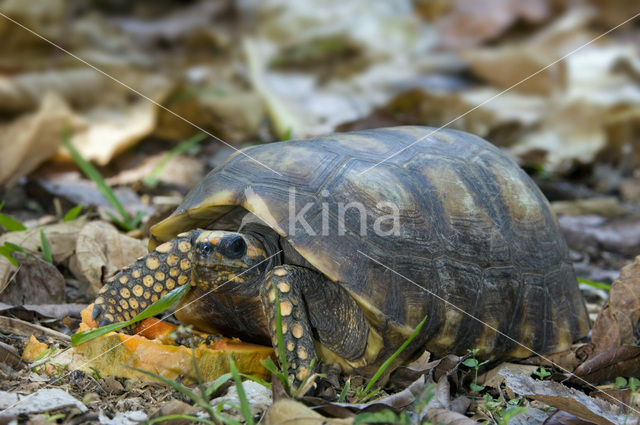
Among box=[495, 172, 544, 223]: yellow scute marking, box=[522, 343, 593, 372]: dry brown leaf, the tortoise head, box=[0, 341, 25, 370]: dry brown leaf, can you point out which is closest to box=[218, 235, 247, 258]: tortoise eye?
the tortoise head

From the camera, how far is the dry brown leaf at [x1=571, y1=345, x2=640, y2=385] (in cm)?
289

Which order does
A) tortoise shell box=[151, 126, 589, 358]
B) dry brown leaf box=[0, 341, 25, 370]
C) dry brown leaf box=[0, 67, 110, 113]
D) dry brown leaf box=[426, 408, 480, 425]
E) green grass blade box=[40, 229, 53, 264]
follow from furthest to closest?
1. dry brown leaf box=[0, 67, 110, 113]
2. green grass blade box=[40, 229, 53, 264]
3. tortoise shell box=[151, 126, 589, 358]
4. dry brown leaf box=[0, 341, 25, 370]
5. dry brown leaf box=[426, 408, 480, 425]

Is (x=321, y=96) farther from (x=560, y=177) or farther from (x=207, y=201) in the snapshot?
(x=207, y=201)

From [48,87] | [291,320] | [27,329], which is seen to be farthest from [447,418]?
[48,87]

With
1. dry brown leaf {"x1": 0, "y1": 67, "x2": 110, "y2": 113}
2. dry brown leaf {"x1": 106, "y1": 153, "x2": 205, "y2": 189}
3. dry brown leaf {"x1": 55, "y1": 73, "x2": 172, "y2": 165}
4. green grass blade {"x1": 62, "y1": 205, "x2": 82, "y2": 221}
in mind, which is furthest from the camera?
dry brown leaf {"x1": 0, "y1": 67, "x2": 110, "y2": 113}

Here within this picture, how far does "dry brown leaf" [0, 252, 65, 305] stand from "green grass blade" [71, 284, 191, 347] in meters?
0.61

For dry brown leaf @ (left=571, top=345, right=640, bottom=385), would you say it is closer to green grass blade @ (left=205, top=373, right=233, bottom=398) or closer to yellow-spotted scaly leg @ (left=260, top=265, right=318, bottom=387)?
yellow-spotted scaly leg @ (left=260, top=265, right=318, bottom=387)

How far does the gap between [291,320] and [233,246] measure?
35 cm

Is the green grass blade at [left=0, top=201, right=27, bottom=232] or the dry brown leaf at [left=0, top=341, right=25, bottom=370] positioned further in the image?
the green grass blade at [left=0, top=201, right=27, bottom=232]

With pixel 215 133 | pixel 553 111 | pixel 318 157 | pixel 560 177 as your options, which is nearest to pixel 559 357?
pixel 318 157

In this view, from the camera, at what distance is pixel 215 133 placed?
5992mm

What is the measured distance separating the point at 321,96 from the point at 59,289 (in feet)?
16.8

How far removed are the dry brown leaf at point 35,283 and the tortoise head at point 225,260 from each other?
0.79 m

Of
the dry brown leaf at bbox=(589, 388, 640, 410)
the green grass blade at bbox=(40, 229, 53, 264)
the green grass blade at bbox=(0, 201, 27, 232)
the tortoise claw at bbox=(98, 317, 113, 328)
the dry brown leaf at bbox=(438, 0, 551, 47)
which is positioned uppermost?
the dry brown leaf at bbox=(438, 0, 551, 47)
